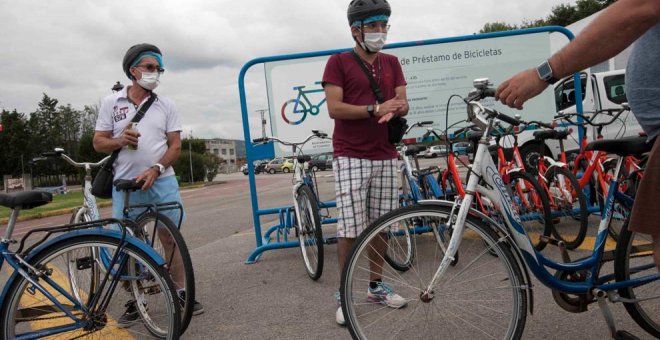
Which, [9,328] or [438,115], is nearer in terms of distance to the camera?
[9,328]

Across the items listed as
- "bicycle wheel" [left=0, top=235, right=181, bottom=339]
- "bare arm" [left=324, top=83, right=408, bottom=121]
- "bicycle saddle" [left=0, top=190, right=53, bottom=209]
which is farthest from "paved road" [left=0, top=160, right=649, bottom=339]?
"bare arm" [left=324, top=83, right=408, bottom=121]

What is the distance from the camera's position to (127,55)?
3.28 m

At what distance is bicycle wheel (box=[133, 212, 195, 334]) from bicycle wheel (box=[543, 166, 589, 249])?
311 centimetres

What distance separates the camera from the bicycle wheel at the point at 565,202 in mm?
4129

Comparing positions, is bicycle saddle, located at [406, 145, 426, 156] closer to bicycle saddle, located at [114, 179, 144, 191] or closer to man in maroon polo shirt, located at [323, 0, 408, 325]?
man in maroon polo shirt, located at [323, 0, 408, 325]

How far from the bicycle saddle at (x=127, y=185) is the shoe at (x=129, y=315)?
715mm

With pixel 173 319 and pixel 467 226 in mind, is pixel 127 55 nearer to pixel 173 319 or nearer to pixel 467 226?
pixel 173 319

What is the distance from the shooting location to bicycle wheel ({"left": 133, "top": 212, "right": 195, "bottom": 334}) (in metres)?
2.87

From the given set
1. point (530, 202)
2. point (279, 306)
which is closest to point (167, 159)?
point (279, 306)

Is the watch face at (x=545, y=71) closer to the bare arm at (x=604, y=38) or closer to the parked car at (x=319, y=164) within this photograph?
the bare arm at (x=604, y=38)

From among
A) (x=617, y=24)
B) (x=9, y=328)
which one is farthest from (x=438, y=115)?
(x=9, y=328)

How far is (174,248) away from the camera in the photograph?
10.3ft

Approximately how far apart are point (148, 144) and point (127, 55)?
636 millimetres

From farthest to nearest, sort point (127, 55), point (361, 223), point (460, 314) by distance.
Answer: point (127, 55)
point (361, 223)
point (460, 314)
